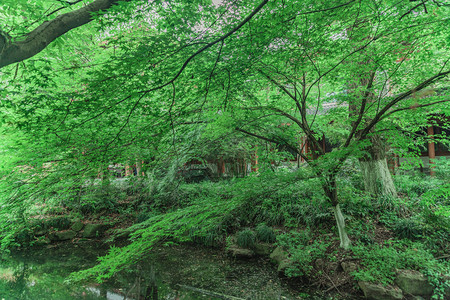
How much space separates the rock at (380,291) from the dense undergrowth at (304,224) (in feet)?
0.36

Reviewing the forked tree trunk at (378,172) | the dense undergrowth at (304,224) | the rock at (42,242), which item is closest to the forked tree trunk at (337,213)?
the dense undergrowth at (304,224)

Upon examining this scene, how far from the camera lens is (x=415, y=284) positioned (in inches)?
148

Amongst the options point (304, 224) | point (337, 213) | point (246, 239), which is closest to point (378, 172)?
point (337, 213)

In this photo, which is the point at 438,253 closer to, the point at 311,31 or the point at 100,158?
the point at 311,31

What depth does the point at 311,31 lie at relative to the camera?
3062 mm

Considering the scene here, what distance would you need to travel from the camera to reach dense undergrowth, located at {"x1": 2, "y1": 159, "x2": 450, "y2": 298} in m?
3.68

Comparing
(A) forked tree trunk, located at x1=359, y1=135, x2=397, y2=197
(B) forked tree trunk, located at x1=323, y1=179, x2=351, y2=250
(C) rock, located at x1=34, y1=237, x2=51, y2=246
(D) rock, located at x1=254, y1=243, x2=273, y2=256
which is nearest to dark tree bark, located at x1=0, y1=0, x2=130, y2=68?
(B) forked tree trunk, located at x1=323, y1=179, x2=351, y2=250

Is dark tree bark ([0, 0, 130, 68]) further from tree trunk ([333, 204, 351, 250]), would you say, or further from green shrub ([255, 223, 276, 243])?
green shrub ([255, 223, 276, 243])

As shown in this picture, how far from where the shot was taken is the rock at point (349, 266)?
4.29 m

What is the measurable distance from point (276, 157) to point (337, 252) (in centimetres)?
224

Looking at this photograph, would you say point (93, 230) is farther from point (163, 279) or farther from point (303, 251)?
point (303, 251)

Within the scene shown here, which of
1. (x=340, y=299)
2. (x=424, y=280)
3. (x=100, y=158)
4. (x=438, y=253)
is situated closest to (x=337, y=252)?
(x=340, y=299)

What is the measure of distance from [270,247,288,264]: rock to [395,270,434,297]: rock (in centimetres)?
204

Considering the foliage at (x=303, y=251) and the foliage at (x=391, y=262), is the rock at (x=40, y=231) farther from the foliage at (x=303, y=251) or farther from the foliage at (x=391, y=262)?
the foliage at (x=391, y=262)
